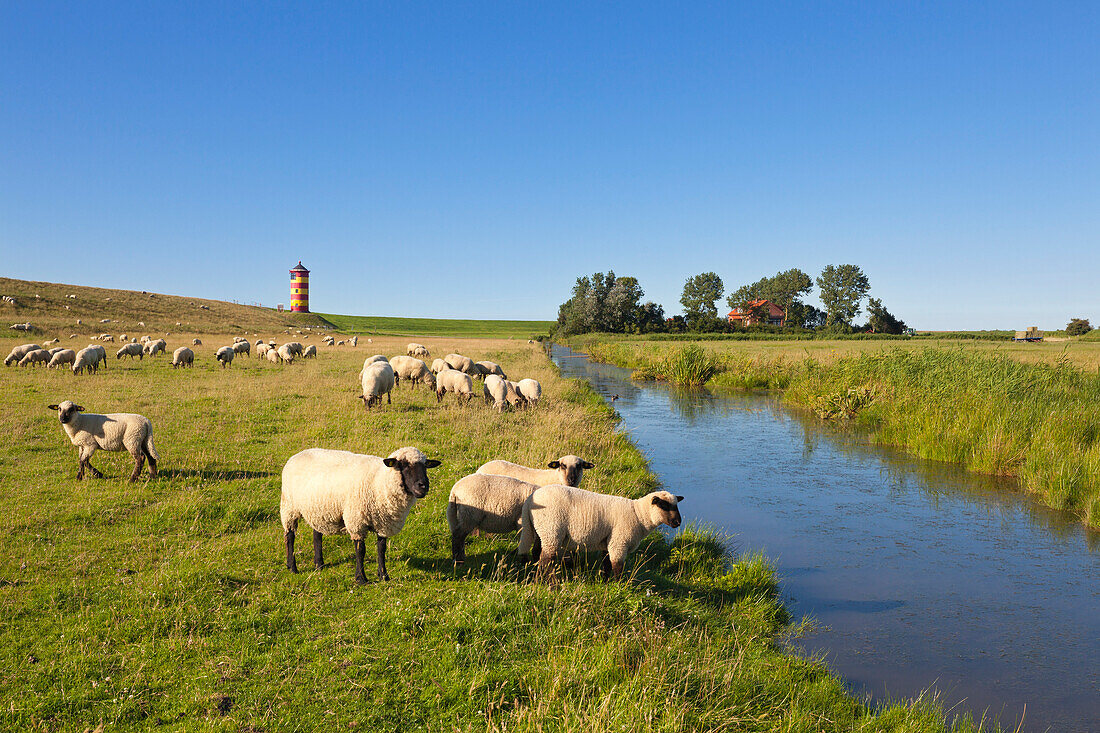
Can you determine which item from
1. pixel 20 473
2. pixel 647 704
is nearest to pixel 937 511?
pixel 647 704

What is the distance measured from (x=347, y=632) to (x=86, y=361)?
24901 mm

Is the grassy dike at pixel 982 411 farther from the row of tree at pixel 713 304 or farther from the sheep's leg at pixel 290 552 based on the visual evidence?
the row of tree at pixel 713 304

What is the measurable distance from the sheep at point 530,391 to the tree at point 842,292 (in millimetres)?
99491

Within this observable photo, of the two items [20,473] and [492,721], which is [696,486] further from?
[20,473]

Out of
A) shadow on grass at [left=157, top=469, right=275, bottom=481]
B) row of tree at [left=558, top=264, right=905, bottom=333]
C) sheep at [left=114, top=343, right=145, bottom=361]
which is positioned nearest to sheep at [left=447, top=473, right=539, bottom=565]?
shadow on grass at [left=157, top=469, right=275, bottom=481]

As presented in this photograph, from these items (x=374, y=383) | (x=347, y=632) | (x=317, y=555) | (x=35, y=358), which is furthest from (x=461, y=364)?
(x=35, y=358)

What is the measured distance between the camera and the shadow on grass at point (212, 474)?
10.1 m

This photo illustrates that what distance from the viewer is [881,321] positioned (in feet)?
328

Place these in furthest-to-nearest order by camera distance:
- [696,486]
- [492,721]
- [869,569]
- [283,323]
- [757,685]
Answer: [283,323] → [696,486] → [869,569] → [757,685] → [492,721]

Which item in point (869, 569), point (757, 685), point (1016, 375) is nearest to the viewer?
point (757, 685)

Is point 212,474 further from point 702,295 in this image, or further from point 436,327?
point 436,327

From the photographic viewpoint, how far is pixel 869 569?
9312mm

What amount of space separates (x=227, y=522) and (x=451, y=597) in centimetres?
426

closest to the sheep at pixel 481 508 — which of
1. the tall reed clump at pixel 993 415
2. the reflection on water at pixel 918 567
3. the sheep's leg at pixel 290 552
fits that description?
the sheep's leg at pixel 290 552
